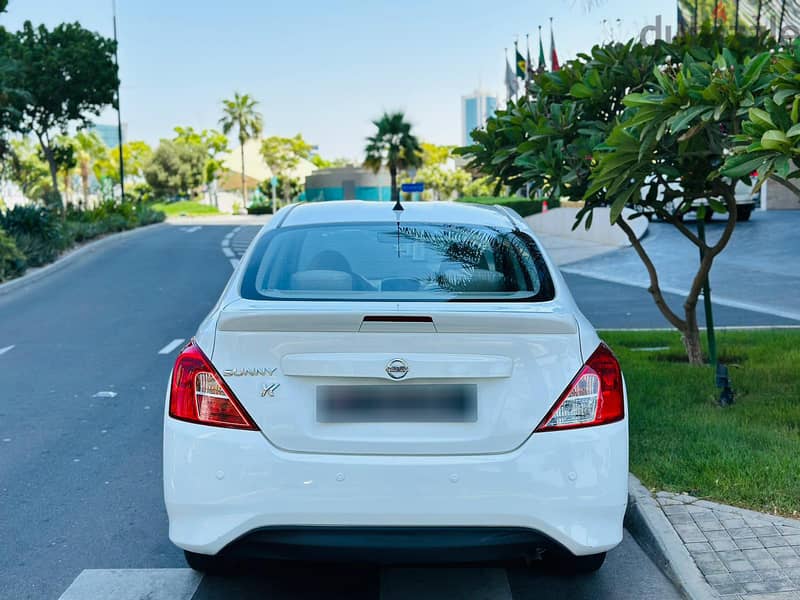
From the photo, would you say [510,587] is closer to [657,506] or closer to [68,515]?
[657,506]

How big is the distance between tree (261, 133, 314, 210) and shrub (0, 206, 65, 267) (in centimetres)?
6992

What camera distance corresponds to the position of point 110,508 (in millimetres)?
5312

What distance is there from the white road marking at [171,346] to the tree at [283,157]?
273 ft

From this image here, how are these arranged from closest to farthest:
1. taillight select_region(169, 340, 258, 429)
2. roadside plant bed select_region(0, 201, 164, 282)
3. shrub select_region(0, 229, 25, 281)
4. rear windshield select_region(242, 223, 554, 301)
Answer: taillight select_region(169, 340, 258, 429), rear windshield select_region(242, 223, 554, 301), shrub select_region(0, 229, 25, 281), roadside plant bed select_region(0, 201, 164, 282)

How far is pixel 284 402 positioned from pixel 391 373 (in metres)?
0.40

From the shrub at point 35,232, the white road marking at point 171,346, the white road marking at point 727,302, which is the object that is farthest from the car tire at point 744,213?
the white road marking at point 171,346

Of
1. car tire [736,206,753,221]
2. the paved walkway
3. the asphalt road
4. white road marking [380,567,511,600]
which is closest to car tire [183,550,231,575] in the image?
the asphalt road

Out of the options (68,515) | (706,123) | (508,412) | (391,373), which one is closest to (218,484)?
(391,373)

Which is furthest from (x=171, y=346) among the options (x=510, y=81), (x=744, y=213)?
(x=510, y=81)

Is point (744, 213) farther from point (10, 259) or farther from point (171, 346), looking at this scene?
point (171, 346)

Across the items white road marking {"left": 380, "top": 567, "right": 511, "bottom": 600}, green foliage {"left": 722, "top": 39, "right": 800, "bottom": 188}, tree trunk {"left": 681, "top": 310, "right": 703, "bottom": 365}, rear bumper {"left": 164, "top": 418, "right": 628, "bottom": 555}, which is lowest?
white road marking {"left": 380, "top": 567, "right": 511, "bottom": 600}

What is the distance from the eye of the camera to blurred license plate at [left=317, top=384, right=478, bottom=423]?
3443mm

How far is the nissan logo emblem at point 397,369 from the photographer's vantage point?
3414mm

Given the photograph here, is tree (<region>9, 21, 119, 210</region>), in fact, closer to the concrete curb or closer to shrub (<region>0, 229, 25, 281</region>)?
shrub (<region>0, 229, 25, 281</region>)
